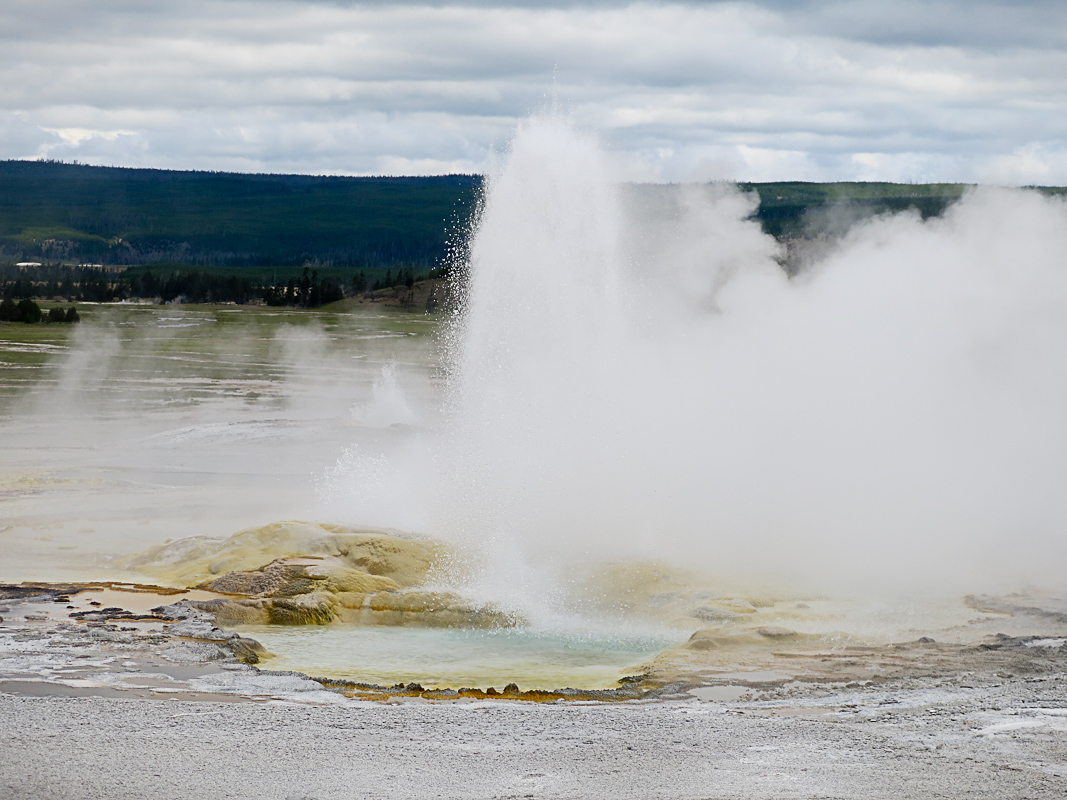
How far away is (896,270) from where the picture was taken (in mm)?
17719

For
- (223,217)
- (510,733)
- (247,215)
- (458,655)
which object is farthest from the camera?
(247,215)

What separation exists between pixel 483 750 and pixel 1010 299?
39.9 ft

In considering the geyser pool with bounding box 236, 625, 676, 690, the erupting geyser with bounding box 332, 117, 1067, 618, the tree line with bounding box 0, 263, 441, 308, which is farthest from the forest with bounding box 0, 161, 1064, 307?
the geyser pool with bounding box 236, 625, 676, 690

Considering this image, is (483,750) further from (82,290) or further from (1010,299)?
(82,290)

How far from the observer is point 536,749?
783cm

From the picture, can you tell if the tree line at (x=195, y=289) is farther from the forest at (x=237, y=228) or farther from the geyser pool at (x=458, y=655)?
the geyser pool at (x=458, y=655)

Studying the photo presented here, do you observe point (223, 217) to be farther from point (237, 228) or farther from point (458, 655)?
point (458, 655)

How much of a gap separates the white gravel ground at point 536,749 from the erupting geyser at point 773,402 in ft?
18.9

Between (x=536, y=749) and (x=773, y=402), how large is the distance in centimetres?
1062

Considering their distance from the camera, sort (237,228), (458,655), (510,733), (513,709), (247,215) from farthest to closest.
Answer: (247,215) → (237,228) → (458,655) → (513,709) → (510,733)

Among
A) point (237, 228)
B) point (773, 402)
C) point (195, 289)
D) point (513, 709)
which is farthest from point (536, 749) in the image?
point (237, 228)

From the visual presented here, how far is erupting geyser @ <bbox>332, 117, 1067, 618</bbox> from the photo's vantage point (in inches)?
603

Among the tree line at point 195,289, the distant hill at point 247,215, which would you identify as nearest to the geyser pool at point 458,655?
the tree line at point 195,289

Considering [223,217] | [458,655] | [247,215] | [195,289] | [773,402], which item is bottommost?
[458,655]
